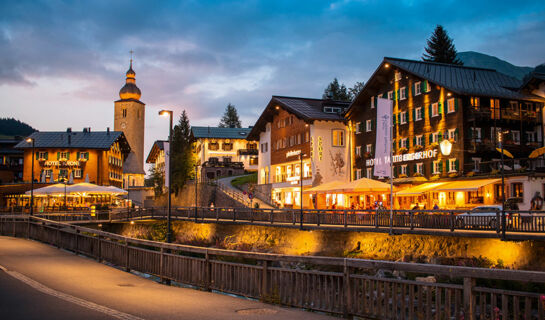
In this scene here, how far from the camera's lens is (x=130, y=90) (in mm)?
137250

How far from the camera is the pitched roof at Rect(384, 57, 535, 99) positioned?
4284cm

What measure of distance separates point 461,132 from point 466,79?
21.8ft

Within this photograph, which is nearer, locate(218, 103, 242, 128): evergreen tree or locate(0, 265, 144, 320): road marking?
locate(0, 265, 144, 320): road marking

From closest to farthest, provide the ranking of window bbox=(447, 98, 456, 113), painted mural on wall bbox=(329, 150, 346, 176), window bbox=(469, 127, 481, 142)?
window bbox=(469, 127, 481, 142) → window bbox=(447, 98, 456, 113) → painted mural on wall bbox=(329, 150, 346, 176)

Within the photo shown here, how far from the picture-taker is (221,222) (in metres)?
41.3

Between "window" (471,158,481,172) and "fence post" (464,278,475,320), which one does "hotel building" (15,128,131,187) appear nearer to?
"window" (471,158,481,172)

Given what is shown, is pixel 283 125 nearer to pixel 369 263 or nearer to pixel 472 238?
pixel 472 238

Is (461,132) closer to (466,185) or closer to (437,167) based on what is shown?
(437,167)

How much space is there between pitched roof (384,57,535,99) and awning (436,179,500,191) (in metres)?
7.02

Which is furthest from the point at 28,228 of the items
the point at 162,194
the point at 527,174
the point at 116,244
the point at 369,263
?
the point at 162,194

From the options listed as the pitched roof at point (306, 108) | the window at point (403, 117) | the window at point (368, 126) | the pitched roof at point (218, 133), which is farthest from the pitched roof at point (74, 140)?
the window at point (403, 117)

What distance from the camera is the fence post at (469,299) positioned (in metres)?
7.85

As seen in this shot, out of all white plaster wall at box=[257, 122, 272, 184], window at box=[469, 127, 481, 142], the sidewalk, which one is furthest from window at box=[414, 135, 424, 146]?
the sidewalk

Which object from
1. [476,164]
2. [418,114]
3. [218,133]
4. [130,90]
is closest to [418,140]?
[418,114]
